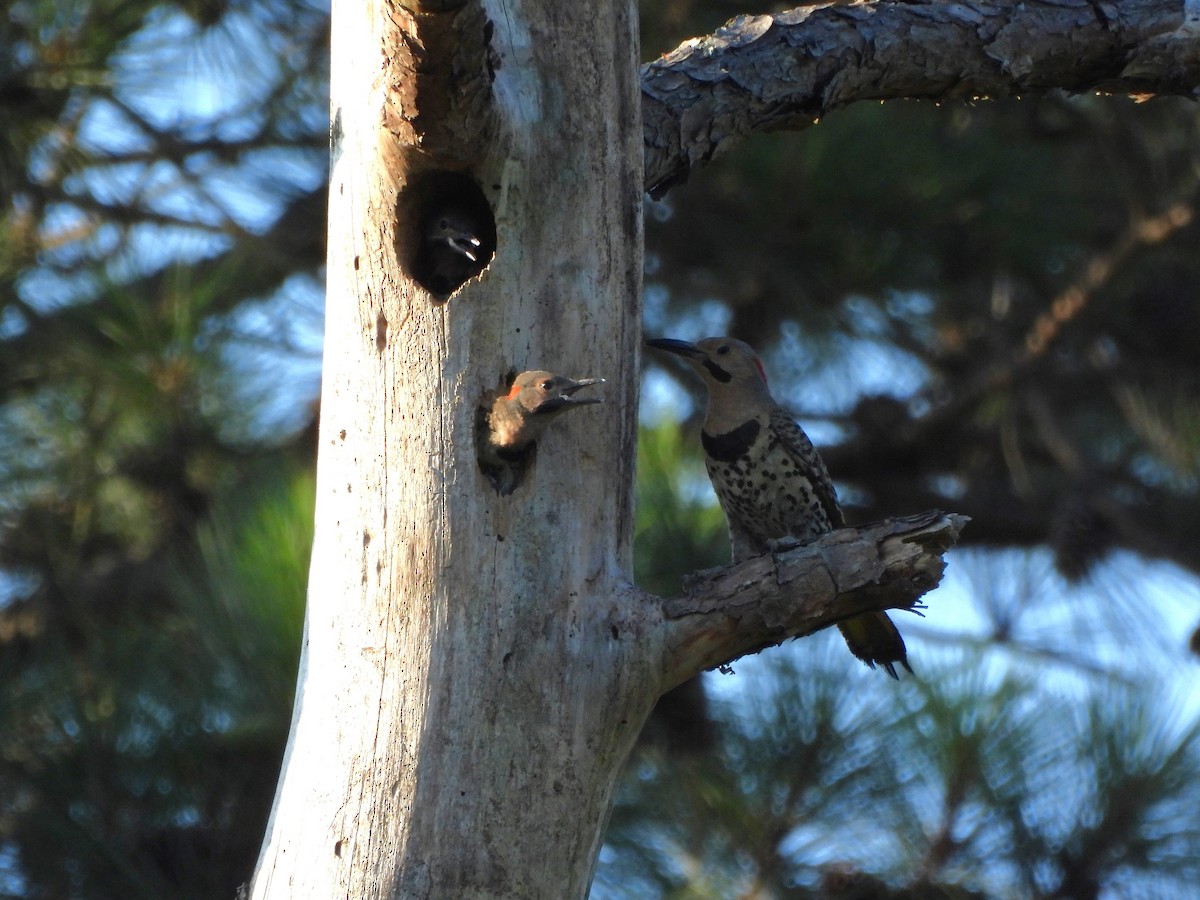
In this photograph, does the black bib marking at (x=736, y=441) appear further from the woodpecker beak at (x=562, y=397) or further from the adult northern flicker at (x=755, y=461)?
the woodpecker beak at (x=562, y=397)

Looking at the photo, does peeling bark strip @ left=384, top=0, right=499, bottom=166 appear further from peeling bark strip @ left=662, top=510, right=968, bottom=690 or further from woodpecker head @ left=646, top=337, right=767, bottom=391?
woodpecker head @ left=646, top=337, right=767, bottom=391

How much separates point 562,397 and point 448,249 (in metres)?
0.40

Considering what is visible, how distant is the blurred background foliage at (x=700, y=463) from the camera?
4.07 metres

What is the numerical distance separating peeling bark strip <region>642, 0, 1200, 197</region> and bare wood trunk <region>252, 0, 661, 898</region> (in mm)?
330

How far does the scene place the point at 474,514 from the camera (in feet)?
7.93

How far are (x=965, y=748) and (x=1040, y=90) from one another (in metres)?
1.85

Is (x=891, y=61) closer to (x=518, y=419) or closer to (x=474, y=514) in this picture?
(x=518, y=419)

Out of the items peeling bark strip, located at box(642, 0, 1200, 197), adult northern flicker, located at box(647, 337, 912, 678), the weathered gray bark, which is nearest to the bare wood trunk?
the weathered gray bark

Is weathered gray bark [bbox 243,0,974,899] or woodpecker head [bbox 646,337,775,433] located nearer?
weathered gray bark [bbox 243,0,974,899]

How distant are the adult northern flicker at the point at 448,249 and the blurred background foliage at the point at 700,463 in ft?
4.50

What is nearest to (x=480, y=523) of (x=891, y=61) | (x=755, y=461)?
(x=891, y=61)

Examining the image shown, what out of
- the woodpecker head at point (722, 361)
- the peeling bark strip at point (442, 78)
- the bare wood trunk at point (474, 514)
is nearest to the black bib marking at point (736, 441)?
the woodpecker head at point (722, 361)

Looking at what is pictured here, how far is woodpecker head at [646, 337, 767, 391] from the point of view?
423cm

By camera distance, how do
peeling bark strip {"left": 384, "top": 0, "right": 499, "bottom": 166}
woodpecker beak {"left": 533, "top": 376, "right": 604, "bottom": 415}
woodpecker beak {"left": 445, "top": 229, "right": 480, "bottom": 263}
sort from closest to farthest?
peeling bark strip {"left": 384, "top": 0, "right": 499, "bottom": 166}, woodpecker beak {"left": 533, "top": 376, "right": 604, "bottom": 415}, woodpecker beak {"left": 445, "top": 229, "right": 480, "bottom": 263}
